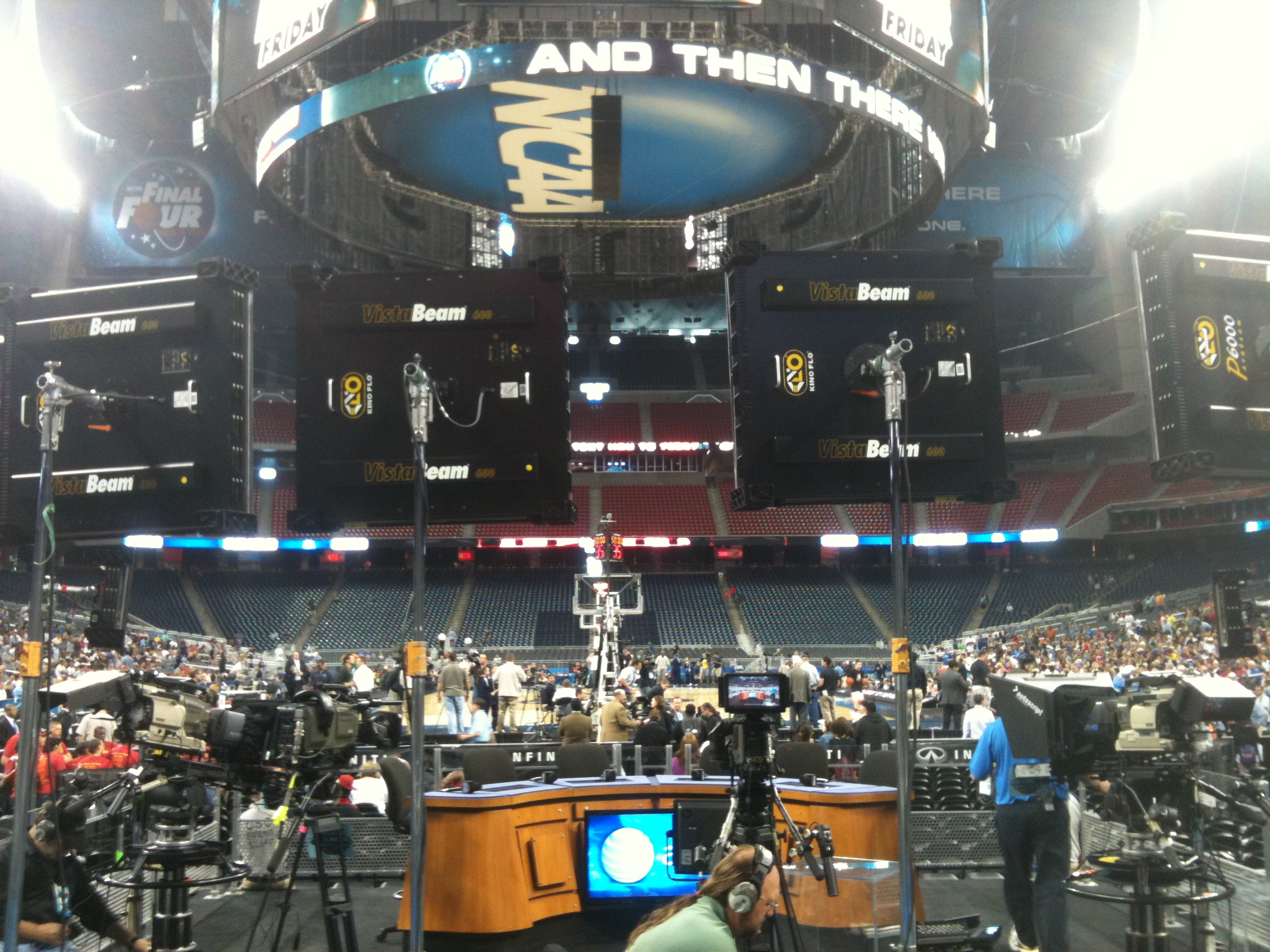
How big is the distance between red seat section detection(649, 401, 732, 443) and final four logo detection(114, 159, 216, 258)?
57.1 ft

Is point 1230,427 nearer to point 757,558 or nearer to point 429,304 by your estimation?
point 429,304

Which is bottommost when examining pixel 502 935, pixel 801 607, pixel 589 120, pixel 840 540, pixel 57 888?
pixel 502 935

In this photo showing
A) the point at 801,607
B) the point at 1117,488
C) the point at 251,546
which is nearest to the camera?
the point at 801,607

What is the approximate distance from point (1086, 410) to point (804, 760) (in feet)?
115

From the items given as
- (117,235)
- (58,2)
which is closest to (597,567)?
(58,2)

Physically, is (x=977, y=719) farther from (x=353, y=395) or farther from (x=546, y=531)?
(x=546, y=531)

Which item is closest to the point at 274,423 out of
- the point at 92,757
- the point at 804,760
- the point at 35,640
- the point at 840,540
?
the point at 840,540

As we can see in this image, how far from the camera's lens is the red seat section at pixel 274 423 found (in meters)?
40.4

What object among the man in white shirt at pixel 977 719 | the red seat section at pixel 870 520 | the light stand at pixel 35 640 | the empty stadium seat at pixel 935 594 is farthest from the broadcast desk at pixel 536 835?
the red seat section at pixel 870 520

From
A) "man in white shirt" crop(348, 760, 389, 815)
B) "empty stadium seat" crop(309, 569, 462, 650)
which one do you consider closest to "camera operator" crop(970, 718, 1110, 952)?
"man in white shirt" crop(348, 760, 389, 815)

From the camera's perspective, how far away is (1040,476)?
42.4m

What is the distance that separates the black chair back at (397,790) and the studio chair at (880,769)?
3488 mm

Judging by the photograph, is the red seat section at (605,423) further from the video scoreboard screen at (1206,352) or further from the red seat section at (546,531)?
the video scoreboard screen at (1206,352)

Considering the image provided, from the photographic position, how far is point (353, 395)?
6.79m
